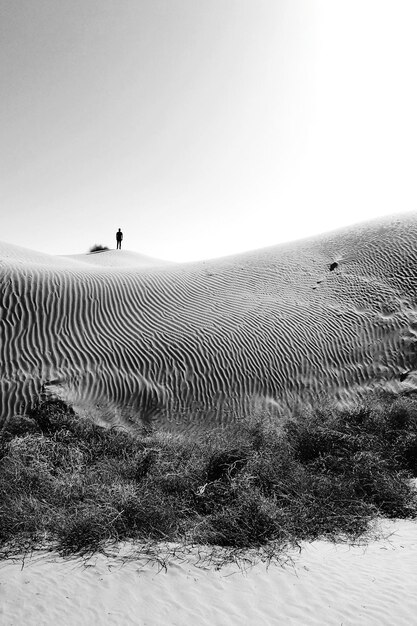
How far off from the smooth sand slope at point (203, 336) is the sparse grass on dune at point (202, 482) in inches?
49.3

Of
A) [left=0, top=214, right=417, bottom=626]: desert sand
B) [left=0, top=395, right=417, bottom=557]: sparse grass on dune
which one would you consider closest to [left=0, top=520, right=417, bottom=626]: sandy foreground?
[left=0, top=214, right=417, bottom=626]: desert sand

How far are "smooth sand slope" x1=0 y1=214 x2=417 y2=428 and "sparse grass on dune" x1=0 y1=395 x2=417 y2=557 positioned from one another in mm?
1253

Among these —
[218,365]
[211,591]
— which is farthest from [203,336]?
[211,591]

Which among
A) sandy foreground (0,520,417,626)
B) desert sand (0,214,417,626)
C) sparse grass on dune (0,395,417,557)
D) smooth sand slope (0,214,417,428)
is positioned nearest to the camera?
sandy foreground (0,520,417,626)

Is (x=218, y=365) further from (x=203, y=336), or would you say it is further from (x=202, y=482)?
(x=202, y=482)

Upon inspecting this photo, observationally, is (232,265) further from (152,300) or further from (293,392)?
(293,392)

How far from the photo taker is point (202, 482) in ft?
19.9

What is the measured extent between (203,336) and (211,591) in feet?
25.1

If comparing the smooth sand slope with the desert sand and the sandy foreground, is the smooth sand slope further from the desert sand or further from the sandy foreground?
the sandy foreground

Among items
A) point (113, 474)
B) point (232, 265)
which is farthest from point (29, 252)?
point (113, 474)

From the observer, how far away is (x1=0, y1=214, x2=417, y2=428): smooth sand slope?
9797mm

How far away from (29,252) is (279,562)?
66.2ft

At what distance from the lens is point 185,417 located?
31.0 feet

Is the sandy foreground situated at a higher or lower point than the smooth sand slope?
lower
